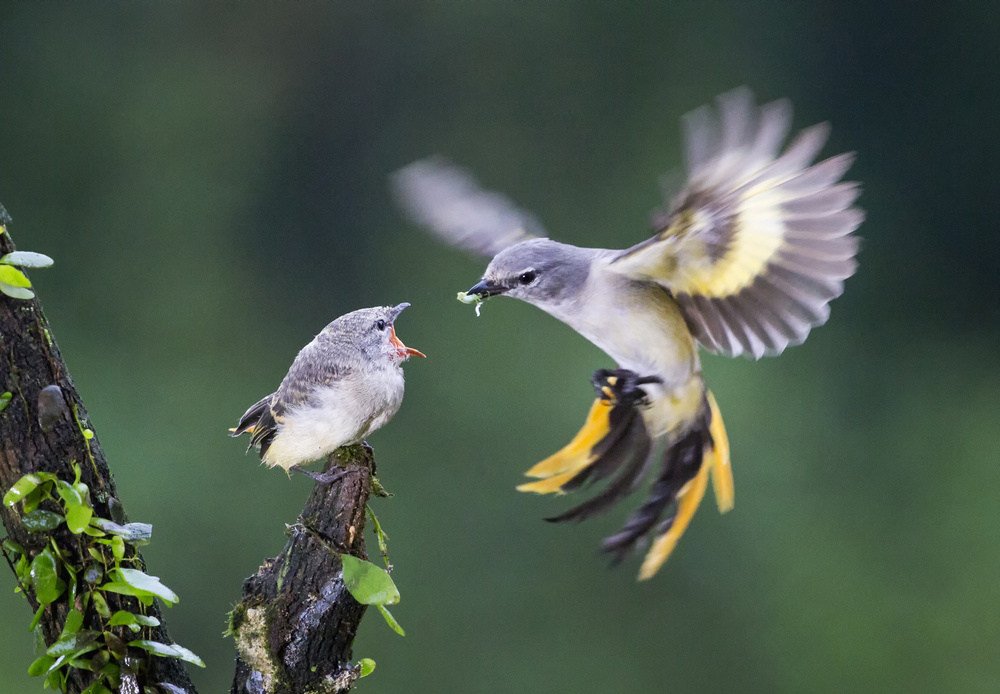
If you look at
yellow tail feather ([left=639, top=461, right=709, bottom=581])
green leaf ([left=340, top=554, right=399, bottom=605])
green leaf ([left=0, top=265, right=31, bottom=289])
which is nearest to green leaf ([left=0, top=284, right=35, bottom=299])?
green leaf ([left=0, top=265, right=31, bottom=289])

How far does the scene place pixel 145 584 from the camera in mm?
1072

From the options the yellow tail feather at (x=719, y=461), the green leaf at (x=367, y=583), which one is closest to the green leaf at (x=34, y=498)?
the green leaf at (x=367, y=583)

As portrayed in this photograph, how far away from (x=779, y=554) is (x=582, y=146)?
1286 mm

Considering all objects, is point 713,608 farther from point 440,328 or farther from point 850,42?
point 850,42

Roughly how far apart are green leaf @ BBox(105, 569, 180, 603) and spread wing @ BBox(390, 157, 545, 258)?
612mm

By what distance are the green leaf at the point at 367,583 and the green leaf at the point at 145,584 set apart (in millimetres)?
183

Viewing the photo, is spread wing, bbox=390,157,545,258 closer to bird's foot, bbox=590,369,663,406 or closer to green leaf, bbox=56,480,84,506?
bird's foot, bbox=590,369,663,406

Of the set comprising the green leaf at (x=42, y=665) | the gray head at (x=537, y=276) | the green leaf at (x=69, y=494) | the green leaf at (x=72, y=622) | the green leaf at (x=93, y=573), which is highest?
the gray head at (x=537, y=276)

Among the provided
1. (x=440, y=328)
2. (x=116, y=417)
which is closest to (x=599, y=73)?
(x=440, y=328)

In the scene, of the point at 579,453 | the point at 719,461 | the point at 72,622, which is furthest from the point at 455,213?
the point at 72,622

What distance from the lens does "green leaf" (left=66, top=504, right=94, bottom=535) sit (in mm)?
1056

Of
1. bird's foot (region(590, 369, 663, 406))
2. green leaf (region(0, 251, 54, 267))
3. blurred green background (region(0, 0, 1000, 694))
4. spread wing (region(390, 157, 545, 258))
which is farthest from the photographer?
blurred green background (region(0, 0, 1000, 694))

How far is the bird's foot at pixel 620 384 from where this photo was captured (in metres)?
1.25

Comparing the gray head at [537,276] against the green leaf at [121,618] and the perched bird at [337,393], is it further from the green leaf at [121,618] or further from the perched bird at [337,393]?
the green leaf at [121,618]
